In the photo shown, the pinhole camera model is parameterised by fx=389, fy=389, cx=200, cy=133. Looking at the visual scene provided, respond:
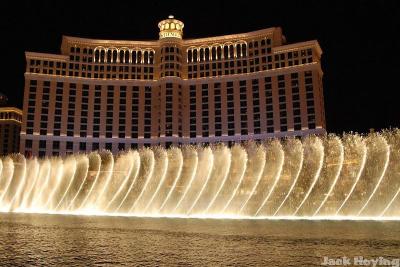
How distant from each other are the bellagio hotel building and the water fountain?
60658mm

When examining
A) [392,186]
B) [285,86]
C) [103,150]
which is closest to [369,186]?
[392,186]

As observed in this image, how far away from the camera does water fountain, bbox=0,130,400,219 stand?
94.2 ft

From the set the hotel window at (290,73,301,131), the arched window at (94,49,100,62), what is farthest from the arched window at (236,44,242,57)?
the arched window at (94,49,100,62)

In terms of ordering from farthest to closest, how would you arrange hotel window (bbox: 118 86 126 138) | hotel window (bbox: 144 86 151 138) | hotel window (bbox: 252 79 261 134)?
1. hotel window (bbox: 144 86 151 138)
2. hotel window (bbox: 118 86 126 138)
3. hotel window (bbox: 252 79 261 134)

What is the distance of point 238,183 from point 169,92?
238 ft

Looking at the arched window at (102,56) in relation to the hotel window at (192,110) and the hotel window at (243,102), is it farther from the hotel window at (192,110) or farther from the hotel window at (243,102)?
the hotel window at (243,102)

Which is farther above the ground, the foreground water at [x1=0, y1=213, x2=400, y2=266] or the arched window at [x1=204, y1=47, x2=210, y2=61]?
the arched window at [x1=204, y1=47, x2=210, y2=61]

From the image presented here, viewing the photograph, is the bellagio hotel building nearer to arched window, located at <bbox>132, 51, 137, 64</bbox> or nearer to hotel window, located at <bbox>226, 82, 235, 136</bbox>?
hotel window, located at <bbox>226, 82, 235, 136</bbox>

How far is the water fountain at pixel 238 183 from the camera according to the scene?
28.7m

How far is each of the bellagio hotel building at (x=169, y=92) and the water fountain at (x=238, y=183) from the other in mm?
60658

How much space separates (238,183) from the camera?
32781 millimetres

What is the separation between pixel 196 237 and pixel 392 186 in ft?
62.7

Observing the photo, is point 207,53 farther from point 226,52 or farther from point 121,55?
point 121,55

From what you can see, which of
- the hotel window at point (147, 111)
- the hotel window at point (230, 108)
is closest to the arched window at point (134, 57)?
the hotel window at point (147, 111)
